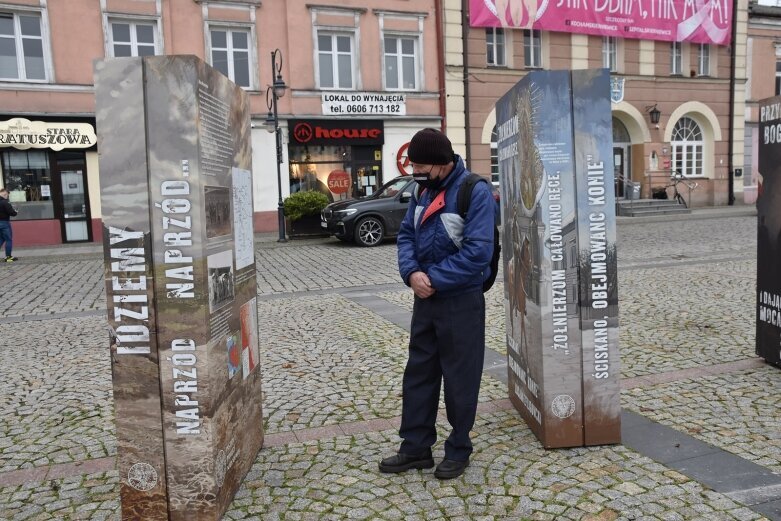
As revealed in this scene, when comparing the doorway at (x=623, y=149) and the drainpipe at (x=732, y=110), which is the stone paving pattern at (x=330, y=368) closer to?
the doorway at (x=623, y=149)

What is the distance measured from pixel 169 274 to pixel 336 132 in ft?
61.9

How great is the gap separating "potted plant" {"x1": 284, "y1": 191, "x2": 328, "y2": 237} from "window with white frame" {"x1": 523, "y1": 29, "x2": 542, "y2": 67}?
10.3m

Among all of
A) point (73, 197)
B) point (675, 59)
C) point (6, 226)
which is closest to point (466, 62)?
point (675, 59)

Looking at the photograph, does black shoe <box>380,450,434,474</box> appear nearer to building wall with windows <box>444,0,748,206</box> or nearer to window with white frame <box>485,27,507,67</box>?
building wall with windows <box>444,0,748,206</box>

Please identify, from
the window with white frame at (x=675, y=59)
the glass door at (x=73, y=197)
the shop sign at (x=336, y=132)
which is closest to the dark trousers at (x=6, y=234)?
the glass door at (x=73, y=197)

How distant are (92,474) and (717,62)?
28520mm

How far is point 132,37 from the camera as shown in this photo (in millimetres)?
19031

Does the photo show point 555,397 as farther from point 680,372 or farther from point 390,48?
point 390,48

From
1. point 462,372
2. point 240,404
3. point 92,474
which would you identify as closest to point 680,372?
point 462,372

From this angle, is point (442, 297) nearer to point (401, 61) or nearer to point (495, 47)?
point (401, 61)

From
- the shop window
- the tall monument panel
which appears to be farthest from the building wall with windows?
the tall monument panel

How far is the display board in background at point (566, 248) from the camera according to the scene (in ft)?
11.1

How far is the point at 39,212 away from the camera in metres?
18.6

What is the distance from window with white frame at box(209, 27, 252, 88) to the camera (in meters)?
19.9
